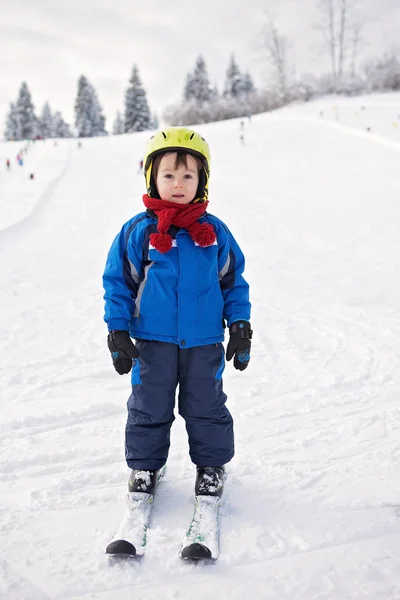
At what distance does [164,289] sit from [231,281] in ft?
1.33

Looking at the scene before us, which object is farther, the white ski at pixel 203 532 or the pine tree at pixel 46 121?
the pine tree at pixel 46 121

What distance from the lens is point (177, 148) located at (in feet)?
7.49

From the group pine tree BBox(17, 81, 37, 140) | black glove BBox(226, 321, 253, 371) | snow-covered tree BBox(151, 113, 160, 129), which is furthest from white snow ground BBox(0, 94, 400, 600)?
pine tree BBox(17, 81, 37, 140)

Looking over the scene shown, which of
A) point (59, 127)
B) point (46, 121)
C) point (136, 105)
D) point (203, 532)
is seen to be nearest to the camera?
point (203, 532)

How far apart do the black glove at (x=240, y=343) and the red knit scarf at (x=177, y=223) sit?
0.47m

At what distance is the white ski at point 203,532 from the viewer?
1916 millimetres

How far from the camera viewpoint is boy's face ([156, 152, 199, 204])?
230 centimetres

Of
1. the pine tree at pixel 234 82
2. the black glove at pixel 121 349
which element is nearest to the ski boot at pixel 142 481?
the black glove at pixel 121 349

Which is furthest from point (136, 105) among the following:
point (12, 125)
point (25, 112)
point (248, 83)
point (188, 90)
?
point (12, 125)

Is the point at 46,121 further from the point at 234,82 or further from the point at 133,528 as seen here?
the point at 133,528

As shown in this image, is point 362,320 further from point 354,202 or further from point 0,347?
point 354,202

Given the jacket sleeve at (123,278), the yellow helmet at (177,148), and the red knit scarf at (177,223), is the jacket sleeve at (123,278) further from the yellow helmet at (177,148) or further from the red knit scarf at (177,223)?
the yellow helmet at (177,148)

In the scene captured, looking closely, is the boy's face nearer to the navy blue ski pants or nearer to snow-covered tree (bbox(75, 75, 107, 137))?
the navy blue ski pants

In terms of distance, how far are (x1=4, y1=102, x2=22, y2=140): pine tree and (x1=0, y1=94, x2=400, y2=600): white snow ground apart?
56.2 metres
